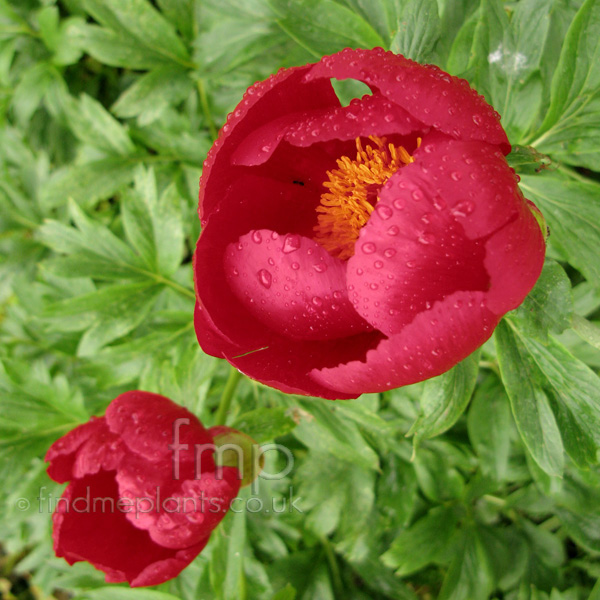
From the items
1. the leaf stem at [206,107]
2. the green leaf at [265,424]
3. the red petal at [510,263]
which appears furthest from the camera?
the leaf stem at [206,107]

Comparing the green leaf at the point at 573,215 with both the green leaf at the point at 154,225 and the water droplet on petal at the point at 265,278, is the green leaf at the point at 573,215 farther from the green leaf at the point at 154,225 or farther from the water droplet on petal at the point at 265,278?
the green leaf at the point at 154,225

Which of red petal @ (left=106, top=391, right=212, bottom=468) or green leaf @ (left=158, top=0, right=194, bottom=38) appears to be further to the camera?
green leaf @ (left=158, top=0, right=194, bottom=38)

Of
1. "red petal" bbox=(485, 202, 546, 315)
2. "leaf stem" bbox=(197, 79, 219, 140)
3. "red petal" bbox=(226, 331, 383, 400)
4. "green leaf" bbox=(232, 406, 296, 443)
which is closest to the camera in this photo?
"red petal" bbox=(485, 202, 546, 315)

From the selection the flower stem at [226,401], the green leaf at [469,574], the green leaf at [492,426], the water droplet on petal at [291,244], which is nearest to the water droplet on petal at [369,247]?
the water droplet on petal at [291,244]

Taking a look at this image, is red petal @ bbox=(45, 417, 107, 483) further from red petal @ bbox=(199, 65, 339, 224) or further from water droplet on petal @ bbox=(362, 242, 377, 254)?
water droplet on petal @ bbox=(362, 242, 377, 254)

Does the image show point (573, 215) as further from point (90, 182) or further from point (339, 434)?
point (90, 182)

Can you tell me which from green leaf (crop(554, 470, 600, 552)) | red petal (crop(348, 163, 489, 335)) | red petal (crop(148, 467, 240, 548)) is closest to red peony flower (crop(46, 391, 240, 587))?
red petal (crop(148, 467, 240, 548))

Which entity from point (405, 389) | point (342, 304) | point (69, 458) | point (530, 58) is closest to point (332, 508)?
point (405, 389)

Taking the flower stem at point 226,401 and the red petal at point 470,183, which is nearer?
the red petal at point 470,183

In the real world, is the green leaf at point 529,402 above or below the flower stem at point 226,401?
above
